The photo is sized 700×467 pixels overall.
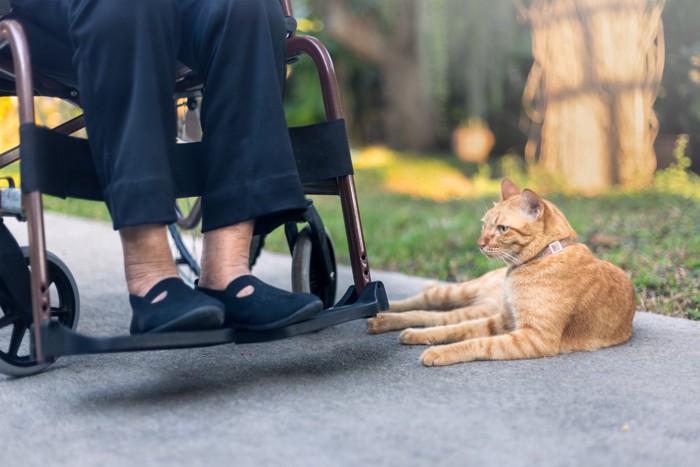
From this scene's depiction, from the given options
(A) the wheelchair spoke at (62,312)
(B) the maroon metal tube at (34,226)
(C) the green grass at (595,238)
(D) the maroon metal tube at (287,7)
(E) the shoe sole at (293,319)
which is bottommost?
(C) the green grass at (595,238)

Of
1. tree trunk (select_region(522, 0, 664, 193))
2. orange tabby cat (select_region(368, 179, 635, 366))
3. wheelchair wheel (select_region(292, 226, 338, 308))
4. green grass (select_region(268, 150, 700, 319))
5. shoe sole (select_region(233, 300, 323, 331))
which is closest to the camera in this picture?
shoe sole (select_region(233, 300, 323, 331))

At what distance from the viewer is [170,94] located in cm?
164

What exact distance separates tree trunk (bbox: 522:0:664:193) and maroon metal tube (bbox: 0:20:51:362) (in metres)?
3.62

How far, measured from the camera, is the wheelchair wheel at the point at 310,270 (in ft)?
7.24

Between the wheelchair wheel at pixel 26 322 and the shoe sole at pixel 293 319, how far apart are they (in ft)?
1.79

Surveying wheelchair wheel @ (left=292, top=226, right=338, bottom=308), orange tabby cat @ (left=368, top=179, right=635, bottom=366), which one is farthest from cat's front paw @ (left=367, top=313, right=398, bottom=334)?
wheelchair wheel @ (left=292, top=226, right=338, bottom=308)

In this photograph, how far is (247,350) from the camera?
2035 mm

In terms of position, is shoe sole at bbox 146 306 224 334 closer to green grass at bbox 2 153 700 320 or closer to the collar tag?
the collar tag

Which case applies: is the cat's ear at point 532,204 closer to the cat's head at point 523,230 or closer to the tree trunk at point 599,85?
the cat's head at point 523,230

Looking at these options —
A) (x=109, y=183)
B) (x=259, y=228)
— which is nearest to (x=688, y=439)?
(x=259, y=228)

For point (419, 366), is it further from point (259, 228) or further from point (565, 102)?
point (565, 102)

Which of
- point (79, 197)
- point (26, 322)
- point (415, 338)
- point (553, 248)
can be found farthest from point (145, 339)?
point (553, 248)

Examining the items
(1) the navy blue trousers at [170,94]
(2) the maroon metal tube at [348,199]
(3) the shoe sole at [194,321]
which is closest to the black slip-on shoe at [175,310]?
(3) the shoe sole at [194,321]

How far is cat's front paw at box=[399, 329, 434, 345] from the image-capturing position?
2043 millimetres
